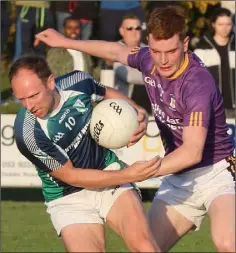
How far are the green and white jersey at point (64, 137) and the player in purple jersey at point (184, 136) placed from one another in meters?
0.37

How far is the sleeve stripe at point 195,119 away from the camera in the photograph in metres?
7.88

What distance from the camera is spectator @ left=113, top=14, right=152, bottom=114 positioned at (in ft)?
45.3

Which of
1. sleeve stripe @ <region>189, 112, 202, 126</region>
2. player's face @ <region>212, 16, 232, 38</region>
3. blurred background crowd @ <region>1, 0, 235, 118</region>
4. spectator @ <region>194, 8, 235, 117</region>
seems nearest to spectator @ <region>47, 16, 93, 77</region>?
blurred background crowd @ <region>1, 0, 235, 118</region>

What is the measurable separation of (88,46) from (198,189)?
1.61 meters

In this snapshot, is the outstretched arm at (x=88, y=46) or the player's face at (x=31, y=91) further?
the outstretched arm at (x=88, y=46)

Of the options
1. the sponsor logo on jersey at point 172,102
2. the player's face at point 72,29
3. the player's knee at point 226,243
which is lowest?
the player's knee at point 226,243

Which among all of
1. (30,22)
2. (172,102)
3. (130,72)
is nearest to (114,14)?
(30,22)

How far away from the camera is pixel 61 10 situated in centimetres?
1502

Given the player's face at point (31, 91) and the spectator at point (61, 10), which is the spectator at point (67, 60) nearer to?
the spectator at point (61, 10)

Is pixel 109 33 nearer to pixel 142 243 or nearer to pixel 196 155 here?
pixel 196 155

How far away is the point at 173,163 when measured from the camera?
304 inches

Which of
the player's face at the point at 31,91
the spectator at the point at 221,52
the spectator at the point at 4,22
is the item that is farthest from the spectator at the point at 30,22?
the player's face at the point at 31,91

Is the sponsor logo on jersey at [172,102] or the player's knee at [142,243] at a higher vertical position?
the sponsor logo on jersey at [172,102]

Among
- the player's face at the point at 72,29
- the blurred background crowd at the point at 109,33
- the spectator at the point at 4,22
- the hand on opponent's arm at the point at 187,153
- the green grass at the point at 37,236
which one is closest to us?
the hand on opponent's arm at the point at 187,153
